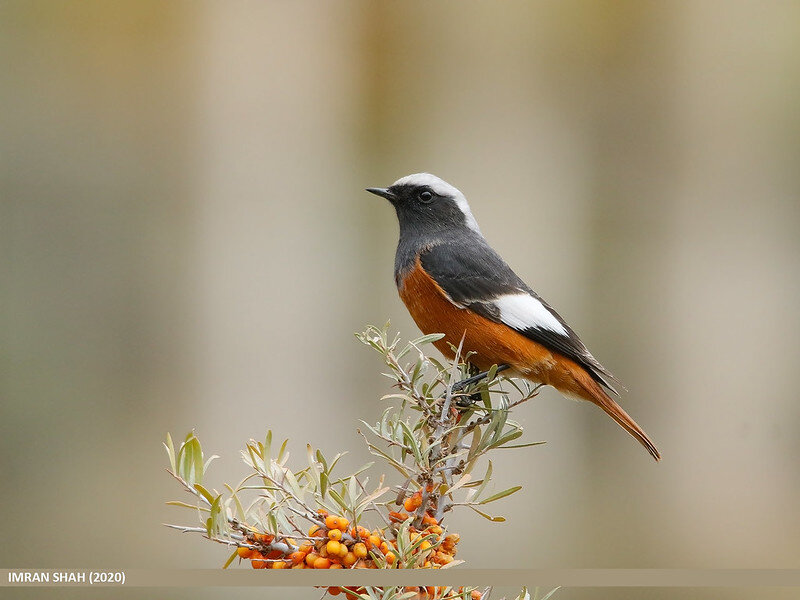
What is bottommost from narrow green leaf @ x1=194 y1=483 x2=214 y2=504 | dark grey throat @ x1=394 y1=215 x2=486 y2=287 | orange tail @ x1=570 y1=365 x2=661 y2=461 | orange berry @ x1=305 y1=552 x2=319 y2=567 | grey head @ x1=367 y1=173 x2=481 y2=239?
orange tail @ x1=570 y1=365 x2=661 y2=461

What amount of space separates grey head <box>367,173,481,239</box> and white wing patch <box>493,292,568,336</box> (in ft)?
0.99

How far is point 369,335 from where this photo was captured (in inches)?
46.5

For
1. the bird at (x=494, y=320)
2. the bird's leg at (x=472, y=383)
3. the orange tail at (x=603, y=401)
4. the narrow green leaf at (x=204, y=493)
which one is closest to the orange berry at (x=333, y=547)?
the narrow green leaf at (x=204, y=493)

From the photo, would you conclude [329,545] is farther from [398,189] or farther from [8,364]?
[8,364]

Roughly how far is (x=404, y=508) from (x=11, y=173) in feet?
13.9

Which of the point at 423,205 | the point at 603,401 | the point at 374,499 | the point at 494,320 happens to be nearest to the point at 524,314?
the point at 494,320

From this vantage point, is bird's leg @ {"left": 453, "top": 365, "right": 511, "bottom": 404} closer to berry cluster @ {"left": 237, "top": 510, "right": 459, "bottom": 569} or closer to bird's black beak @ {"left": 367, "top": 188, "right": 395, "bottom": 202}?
berry cluster @ {"left": 237, "top": 510, "right": 459, "bottom": 569}

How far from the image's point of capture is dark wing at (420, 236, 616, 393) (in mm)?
1796

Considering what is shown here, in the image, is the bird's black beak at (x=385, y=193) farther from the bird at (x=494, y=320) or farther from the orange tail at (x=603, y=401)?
the orange tail at (x=603, y=401)

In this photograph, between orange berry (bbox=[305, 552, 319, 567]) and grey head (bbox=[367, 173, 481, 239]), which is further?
grey head (bbox=[367, 173, 481, 239])

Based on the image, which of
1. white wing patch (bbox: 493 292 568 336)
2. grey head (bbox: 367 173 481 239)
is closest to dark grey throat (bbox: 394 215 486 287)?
grey head (bbox: 367 173 481 239)

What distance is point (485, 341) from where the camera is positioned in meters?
1.82

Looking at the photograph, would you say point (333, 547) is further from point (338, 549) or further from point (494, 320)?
point (494, 320)

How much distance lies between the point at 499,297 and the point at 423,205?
38 cm
